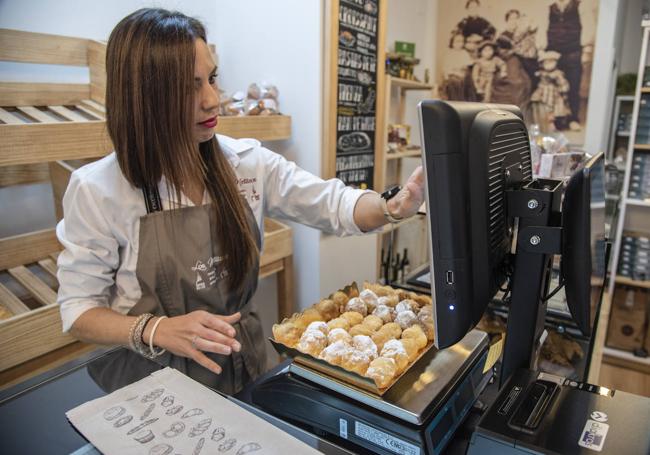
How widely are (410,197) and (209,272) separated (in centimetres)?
58

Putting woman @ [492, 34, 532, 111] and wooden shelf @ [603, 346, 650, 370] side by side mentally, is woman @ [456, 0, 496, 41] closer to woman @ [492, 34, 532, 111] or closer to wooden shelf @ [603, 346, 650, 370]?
woman @ [492, 34, 532, 111]

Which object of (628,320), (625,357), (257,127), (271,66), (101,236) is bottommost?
(625,357)

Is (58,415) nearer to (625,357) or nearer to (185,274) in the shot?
(185,274)

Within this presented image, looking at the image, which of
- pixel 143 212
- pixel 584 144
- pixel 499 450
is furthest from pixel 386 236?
pixel 499 450

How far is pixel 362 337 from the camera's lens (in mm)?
908

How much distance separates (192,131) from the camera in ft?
3.90

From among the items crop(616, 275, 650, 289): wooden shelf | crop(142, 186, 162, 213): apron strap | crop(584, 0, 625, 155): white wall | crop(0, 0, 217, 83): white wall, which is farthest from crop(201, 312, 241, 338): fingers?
crop(616, 275, 650, 289): wooden shelf

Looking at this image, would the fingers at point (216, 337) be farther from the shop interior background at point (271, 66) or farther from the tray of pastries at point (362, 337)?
the shop interior background at point (271, 66)

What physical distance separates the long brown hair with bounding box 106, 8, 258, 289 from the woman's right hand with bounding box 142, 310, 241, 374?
0.42 metres

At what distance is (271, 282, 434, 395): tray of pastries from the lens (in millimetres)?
833

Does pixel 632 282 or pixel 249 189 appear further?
pixel 632 282

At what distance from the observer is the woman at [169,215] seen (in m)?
1.10

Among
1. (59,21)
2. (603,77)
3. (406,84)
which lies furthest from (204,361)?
(603,77)

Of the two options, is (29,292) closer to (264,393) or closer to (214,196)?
(214,196)
